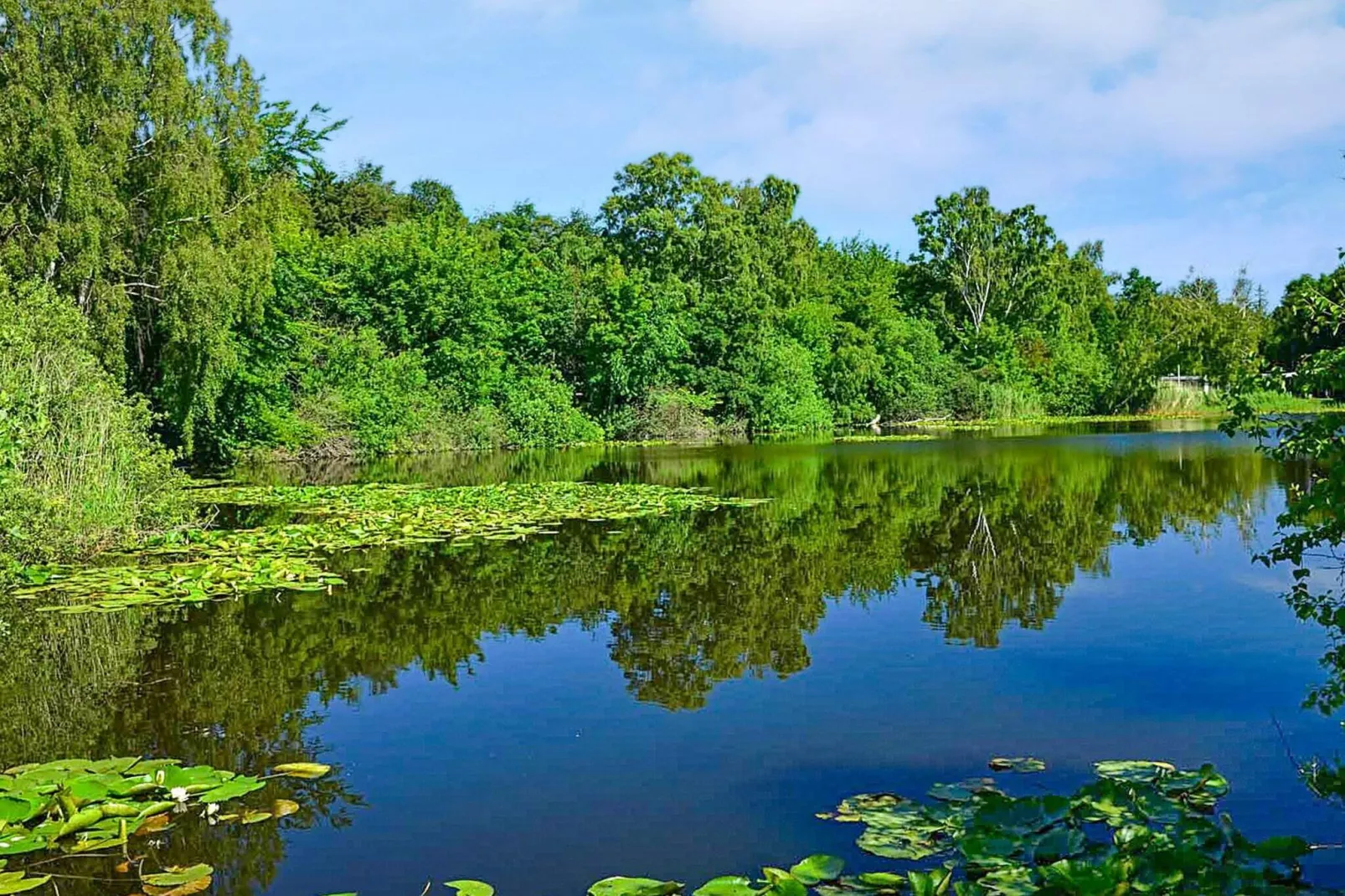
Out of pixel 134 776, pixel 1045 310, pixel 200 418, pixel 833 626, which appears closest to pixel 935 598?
pixel 833 626

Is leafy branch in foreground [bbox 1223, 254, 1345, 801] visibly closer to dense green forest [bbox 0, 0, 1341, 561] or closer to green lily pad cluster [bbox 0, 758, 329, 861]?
dense green forest [bbox 0, 0, 1341, 561]

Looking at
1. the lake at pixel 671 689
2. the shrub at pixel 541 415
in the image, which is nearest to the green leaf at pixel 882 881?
the lake at pixel 671 689

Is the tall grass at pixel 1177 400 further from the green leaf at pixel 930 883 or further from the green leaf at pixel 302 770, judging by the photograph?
the green leaf at pixel 930 883

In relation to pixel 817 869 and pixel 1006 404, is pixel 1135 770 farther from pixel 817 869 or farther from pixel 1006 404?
pixel 1006 404

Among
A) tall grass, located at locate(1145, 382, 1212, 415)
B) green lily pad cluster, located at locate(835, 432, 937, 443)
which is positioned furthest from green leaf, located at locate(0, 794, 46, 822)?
tall grass, located at locate(1145, 382, 1212, 415)

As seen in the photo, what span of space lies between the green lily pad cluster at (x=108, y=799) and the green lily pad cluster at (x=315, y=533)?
420 centimetres

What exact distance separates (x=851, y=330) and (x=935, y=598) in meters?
36.5

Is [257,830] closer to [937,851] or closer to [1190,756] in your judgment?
[937,851]

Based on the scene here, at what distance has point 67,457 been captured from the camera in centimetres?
1112

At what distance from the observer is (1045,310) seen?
174ft

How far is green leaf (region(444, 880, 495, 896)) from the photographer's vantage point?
3965 mm

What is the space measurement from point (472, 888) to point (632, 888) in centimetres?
59

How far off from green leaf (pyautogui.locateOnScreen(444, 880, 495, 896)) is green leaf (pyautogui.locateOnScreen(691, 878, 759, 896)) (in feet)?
2.46

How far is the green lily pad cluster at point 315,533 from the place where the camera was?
32.0ft
